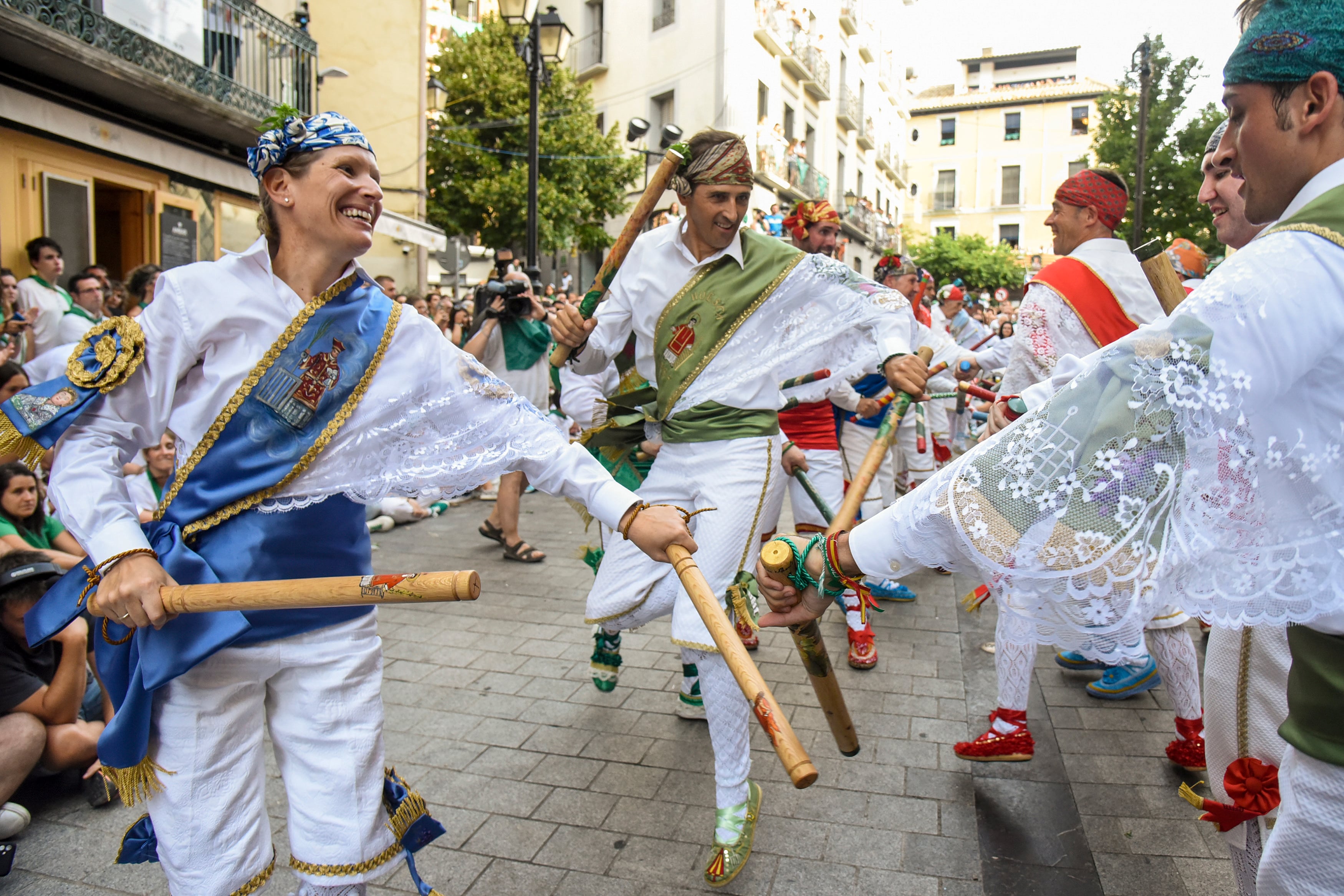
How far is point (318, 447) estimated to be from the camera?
2213mm

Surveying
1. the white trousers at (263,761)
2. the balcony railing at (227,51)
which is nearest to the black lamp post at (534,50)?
Answer: the balcony railing at (227,51)

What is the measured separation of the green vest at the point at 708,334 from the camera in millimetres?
3326

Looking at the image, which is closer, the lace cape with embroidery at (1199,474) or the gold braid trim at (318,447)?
the lace cape with embroidery at (1199,474)

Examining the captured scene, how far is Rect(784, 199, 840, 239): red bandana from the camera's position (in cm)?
538

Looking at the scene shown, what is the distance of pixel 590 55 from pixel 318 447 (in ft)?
89.7

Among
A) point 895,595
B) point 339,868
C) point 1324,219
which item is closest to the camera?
point 1324,219

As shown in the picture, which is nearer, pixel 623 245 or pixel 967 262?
pixel 623 245

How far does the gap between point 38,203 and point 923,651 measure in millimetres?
10720

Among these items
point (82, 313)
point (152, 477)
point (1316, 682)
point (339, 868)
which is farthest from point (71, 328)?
point (1316, 682)

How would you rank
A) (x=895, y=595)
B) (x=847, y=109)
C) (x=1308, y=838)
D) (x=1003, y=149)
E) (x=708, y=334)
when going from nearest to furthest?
1. (x=1308, y=838)
2. (x=708, y=334)
3. (x=895, y=595)
4. (x=847, y=109)
5. (x=1003, y=149)

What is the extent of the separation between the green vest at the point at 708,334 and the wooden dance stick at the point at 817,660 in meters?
0.99

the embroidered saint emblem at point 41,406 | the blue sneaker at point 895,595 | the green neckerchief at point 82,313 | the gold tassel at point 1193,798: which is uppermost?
the green neckerchief at point 82,313

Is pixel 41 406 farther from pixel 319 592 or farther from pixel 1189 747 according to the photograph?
pixel 1189 747

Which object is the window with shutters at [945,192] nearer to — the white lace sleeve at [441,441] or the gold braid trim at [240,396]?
the white lace sleeve at [441,441]
